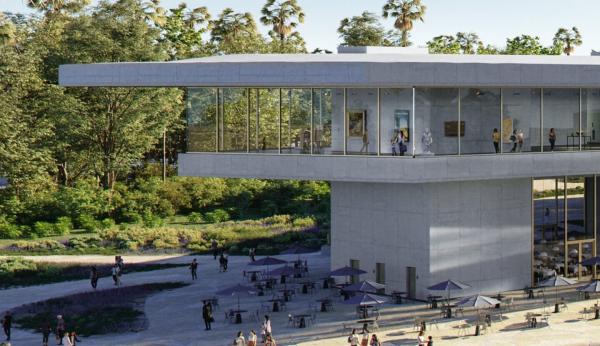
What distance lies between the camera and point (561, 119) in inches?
2216

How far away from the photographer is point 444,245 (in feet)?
175

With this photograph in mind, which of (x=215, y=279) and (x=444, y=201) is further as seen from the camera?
(x=215, y=279)

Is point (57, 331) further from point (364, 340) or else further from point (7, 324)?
point (364, 340)

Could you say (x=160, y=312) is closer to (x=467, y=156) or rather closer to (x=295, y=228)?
(x=467, y=156)

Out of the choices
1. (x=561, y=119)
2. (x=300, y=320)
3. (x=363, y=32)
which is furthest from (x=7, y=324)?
(x=363, y=32)

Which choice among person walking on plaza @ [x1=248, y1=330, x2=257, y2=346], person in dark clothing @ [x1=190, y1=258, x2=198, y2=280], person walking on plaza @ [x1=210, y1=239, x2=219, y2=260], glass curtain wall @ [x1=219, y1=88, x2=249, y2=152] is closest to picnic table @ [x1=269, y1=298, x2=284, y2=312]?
glass curtain wall @ [x1=219, y1=88, x2=249, y2=152]

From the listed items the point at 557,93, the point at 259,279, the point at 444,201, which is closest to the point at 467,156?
the point at 444,201

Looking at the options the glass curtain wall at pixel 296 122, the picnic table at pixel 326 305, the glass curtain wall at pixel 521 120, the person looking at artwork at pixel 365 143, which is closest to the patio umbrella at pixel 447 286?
the picnic table at pixel 326 305

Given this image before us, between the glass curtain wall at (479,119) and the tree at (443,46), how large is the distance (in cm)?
6834

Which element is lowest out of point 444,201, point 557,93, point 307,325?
point 307,325

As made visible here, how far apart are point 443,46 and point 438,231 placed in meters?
82.9

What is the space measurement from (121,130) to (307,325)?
1746 inches

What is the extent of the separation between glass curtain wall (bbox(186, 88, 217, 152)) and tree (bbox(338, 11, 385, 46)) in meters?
68.2

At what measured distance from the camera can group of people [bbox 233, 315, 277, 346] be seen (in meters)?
44.4
